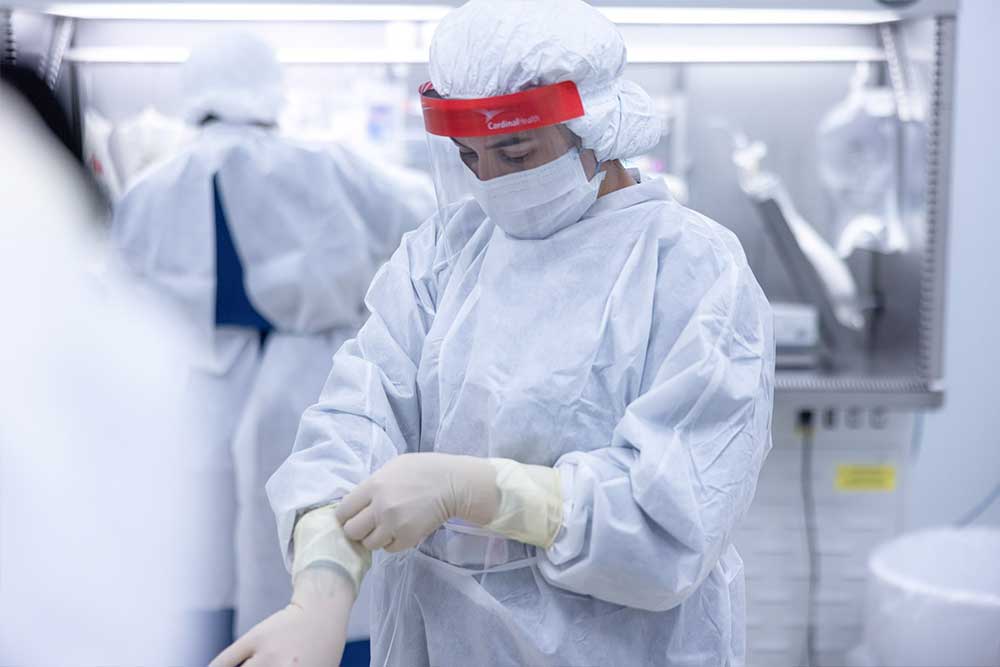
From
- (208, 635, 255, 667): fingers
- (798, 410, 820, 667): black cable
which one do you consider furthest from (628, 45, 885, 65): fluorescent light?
(208, 635, 255, 667): fingers

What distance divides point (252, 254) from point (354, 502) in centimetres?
135

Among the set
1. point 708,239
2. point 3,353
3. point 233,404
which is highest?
point 708,239

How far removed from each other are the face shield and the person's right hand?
40cm

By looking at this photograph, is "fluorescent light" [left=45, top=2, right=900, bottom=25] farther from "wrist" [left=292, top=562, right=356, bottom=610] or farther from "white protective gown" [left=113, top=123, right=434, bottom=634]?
"wrist" [left=292, top=562, right=356, bottom=610]

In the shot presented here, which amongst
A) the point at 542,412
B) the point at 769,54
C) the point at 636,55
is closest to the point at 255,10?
the point at 636,55

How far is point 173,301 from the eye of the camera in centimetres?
215

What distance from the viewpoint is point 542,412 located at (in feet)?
3.16

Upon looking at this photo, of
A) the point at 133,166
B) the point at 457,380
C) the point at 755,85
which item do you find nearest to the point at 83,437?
the point at 457,380

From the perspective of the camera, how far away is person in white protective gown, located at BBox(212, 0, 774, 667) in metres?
0.90

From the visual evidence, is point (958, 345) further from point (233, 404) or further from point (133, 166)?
point (133, 166)

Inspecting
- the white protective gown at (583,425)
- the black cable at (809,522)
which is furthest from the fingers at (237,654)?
the black cable at (809,522)

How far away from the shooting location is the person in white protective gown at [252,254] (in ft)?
6.98

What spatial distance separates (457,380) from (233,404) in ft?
4.32

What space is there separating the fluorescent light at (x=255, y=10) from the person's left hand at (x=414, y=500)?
55.3 inches
